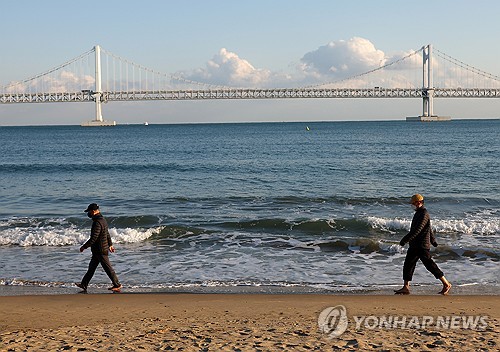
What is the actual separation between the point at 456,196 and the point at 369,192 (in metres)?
2.73

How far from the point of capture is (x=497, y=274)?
8836 mm

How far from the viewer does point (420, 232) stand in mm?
7395

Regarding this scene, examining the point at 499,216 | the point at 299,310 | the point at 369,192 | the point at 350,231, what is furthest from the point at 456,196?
the point at 299,310

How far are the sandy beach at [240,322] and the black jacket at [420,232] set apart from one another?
67cm

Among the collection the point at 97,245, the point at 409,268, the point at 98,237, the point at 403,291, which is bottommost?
the point at 403,291

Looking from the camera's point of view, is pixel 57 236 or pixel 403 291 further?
pixel 57 236

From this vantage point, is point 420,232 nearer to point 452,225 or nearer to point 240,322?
point 240,322

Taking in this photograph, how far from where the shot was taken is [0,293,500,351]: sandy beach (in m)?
5.04

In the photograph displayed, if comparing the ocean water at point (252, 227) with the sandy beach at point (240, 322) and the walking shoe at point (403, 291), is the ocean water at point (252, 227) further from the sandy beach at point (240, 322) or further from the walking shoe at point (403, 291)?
the sandy beach at point (240, 322)

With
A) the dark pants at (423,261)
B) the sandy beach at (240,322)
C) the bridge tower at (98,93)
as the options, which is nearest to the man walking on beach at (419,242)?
the dark pants at (423,261)

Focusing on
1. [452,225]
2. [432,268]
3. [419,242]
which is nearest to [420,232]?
[419,242]

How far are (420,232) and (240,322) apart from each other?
8.93ft

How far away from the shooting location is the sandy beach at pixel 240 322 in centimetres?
504

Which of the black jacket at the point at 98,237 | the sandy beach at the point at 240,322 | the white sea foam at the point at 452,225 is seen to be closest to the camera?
the sandy beach at the point at 240,322
